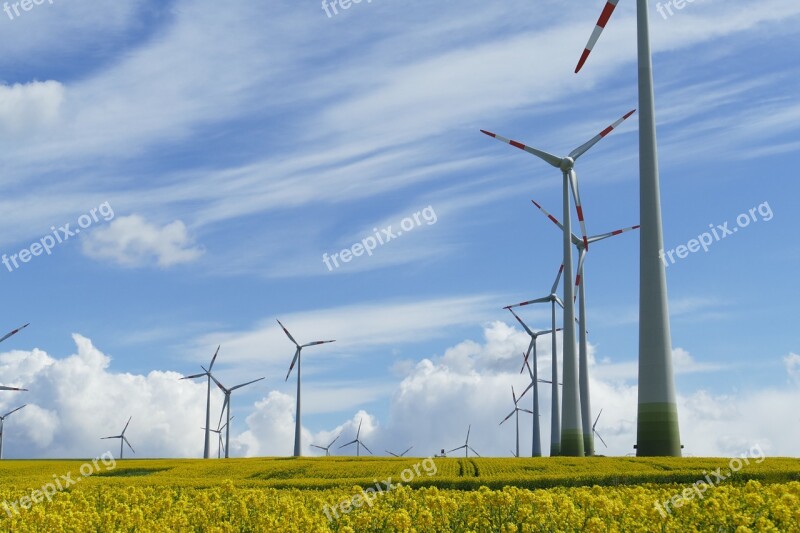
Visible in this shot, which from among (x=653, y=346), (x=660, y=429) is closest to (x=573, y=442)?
(x=660, y=429)

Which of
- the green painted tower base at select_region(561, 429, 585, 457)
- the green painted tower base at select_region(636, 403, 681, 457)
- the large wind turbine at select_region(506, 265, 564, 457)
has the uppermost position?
the large wind turbine at select_region(506, 265, 564, 457)

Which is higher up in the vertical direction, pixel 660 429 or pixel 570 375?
pixel 570 375

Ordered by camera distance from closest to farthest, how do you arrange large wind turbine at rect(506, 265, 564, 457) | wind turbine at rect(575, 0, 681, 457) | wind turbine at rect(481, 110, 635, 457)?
wind turbine at rect(575, 0, 681, 457) < wind turbine at rect(481, 110, 635, 457) < large wind turbine at rect(506, 265, 564, 457)

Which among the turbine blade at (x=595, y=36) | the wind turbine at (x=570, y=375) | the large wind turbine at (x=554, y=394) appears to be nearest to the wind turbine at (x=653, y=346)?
the turbine blade at (x=595, y=36)

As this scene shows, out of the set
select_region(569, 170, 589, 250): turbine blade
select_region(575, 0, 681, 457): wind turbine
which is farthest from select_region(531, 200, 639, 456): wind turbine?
select_region(575, 0, 681, 457): wind turbine

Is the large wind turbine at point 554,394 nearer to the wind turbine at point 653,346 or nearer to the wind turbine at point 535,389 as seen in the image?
the wind turbine at point 535,389

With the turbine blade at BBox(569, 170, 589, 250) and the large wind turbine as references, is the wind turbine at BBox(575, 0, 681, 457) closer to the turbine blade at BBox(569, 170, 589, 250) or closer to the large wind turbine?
the turbine blade at BBox(569, 170, 589, 250)

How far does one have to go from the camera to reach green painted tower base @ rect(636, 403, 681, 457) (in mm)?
67125

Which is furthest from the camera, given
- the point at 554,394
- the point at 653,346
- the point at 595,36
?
the point at 554,394

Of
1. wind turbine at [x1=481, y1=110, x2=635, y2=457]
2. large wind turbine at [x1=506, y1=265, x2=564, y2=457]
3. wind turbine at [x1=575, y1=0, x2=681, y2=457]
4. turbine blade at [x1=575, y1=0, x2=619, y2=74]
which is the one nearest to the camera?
wind turbine at [x1=575, y1=0, x2=681, y2=457]

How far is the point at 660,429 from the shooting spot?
67062 mm

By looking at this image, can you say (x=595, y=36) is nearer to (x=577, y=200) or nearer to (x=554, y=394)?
(x=577, y=200)

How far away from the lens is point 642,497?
846 inches

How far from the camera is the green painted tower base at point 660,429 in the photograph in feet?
220
